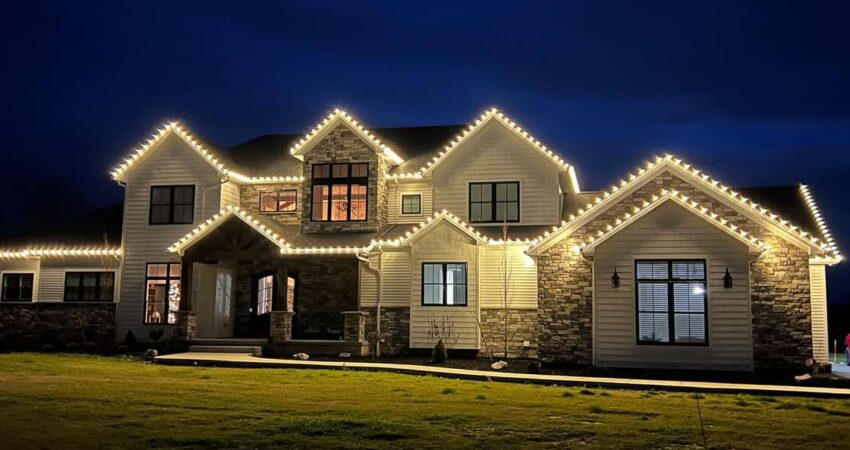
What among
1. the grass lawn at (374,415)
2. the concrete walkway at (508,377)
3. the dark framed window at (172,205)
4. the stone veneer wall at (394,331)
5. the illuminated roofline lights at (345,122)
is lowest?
the grass lawn at (374,415)

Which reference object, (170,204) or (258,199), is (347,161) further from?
(170,204)

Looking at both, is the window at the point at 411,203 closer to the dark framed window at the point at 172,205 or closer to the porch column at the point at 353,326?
the porch column at the point at 353,326

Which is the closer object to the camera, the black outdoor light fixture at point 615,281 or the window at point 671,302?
the window at point 671,302

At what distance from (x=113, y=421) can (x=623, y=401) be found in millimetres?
7779

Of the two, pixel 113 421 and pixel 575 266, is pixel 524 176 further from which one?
pixel 113 421

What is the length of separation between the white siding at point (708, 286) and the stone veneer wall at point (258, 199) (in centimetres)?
1041

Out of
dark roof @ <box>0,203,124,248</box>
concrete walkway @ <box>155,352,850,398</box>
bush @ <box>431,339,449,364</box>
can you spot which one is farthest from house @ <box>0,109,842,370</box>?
concrete walkway @ <box>155,352,850,398</box>

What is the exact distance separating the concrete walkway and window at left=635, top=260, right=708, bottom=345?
209 cm

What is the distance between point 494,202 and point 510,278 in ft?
8.32

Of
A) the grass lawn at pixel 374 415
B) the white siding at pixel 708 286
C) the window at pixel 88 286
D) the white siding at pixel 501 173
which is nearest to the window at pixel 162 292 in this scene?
the window at pixel 88 286

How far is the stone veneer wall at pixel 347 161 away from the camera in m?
23.6

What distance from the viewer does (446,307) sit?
70.9ft

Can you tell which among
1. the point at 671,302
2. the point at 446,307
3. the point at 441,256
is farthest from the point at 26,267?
the point at 671,302

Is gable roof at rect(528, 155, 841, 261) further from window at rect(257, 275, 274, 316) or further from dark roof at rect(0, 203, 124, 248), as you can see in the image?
dark roof at rect(0, 203, 124, 248)
